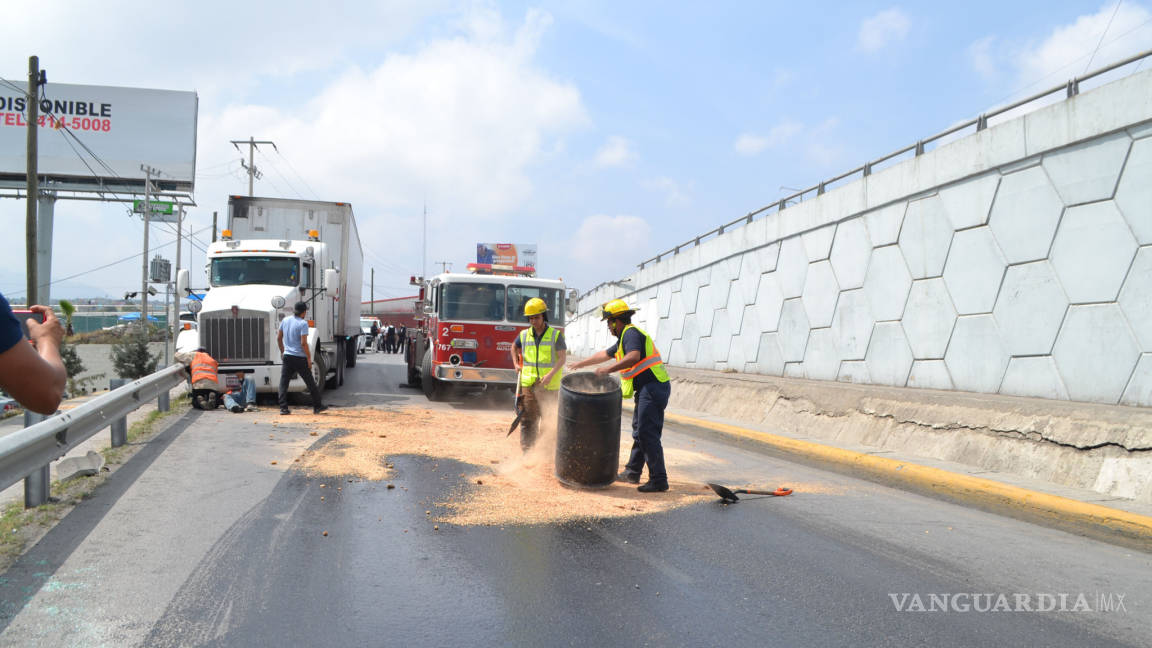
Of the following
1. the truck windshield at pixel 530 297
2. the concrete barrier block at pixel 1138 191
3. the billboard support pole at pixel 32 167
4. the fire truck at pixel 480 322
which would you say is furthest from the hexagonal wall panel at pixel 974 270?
the billboard support pole at pixel 32 167

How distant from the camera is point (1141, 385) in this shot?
745 centimetres

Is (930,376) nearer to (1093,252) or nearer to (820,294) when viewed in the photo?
(1093,252)

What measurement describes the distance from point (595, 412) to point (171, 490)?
369cm

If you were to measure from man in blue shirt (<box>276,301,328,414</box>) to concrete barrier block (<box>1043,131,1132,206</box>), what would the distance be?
10.6 meters

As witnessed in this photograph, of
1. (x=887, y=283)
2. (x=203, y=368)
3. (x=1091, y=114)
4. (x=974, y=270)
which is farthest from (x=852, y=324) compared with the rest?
(x=203, y=368)

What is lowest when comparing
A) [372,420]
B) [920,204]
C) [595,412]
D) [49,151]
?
[372,420]

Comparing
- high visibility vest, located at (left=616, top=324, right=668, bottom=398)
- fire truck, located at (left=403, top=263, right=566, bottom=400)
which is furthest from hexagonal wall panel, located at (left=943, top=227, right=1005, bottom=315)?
fire truck, located at (left=403, top=263, right=566, bottom=400)

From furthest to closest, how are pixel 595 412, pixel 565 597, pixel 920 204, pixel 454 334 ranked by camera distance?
pixel 454 334 → pixel 920 204 → pixel 595 412 → pixel 565 597

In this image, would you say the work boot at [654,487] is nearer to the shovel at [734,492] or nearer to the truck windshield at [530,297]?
the shovel at [734,492]

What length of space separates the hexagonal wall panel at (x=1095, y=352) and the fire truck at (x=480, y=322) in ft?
27.4

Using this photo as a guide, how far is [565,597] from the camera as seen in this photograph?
414cm

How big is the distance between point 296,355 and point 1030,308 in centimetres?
1045

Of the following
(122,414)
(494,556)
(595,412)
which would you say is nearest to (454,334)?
(122,414)

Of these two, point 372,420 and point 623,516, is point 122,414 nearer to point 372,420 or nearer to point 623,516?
point 372,420
